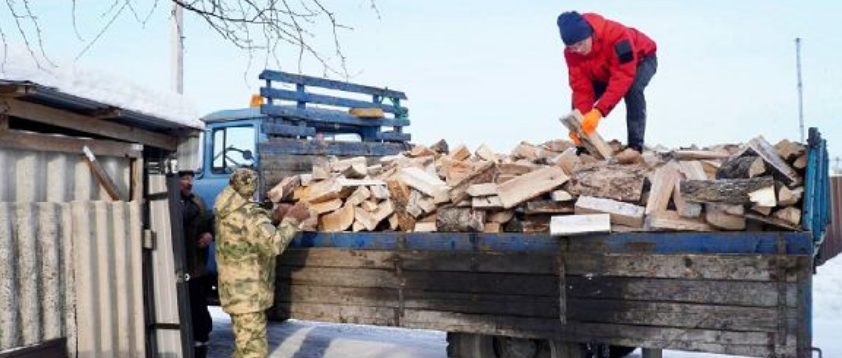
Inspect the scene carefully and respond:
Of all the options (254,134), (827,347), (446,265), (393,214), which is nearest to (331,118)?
(254,134)

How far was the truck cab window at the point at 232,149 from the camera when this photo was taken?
7587mm

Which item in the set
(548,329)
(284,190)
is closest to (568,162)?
(548,329)

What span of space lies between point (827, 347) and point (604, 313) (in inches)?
142

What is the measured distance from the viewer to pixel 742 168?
4.39m

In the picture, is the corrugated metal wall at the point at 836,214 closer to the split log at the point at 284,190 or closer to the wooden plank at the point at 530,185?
the wooden plank at the point at 530,185

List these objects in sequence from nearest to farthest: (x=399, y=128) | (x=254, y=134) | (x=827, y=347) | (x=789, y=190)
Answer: (x=789, y=190)
(x=827, y=347)
(x=254, y=134)
(x=399, y=128)

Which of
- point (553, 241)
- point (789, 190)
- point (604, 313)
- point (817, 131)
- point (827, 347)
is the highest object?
point (817, 131)

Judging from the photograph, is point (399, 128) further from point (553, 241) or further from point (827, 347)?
point (827, 347)

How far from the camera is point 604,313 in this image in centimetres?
458

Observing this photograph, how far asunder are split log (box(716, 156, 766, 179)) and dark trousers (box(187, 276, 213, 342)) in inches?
180

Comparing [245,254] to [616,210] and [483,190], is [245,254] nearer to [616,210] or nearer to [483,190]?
[483,190]

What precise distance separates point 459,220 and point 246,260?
1.73 meters

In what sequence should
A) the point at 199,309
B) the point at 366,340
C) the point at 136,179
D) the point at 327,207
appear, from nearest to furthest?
the point at 136,179
the point at 327,207
the point at 199,309
the point at 366,340

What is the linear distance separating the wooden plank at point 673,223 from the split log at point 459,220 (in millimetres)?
1145
